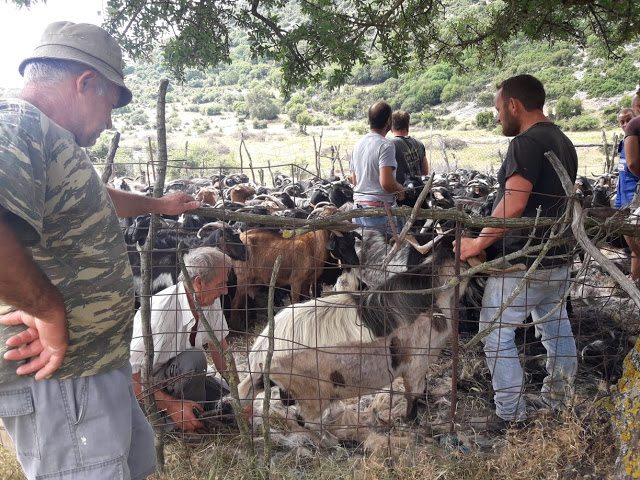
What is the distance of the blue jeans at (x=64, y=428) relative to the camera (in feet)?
6.28

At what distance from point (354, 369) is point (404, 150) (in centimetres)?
356

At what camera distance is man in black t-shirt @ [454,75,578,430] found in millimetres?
3197

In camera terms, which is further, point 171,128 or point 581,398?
point 171,128

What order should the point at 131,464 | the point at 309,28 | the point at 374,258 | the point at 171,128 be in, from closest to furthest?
the point at 131,464 < the point at 309,28 < the point at 374,258 < the point at 171,128

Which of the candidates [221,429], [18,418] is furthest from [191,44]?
[18,418]

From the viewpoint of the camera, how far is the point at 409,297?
3787mm

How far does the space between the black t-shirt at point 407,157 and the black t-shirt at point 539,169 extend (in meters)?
3.02

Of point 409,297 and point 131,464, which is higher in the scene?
point 409,297

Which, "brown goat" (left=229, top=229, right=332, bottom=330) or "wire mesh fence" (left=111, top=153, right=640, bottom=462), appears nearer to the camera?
"wire mesh fence" (left=111, top=153, right=640, bottom=462)

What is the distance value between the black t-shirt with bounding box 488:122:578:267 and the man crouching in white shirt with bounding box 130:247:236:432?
2.07m

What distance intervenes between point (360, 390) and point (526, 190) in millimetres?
1908

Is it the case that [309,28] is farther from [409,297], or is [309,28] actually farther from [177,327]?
[177,327]

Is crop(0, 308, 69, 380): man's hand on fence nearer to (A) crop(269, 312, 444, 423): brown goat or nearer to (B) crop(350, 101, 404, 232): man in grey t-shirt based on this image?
(A) crop(269, 312, 444, 423): brown goat

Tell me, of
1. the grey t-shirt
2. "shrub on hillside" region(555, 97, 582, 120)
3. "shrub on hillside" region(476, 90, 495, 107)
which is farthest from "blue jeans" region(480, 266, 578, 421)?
"shrub on hillside" region(476, 90, 495, 107)
